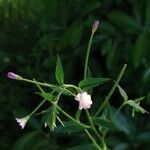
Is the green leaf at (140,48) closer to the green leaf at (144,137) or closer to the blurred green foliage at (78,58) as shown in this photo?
the blurred green foliage at (78,58)

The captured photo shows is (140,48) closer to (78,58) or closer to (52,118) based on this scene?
(78,58)

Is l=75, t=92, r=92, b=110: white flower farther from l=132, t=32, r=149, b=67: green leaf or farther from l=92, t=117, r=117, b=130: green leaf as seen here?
l=132, t=32, r=149, b=67: green leaf

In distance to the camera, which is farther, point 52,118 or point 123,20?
point 123,20

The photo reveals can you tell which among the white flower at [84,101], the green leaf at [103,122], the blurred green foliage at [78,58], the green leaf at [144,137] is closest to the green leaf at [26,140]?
the blurred green foliage at [78,58]

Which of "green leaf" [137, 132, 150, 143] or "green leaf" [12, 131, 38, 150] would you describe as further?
"green leaf" [12, 131, 38, 150]

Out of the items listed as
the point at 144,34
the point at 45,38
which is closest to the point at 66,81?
the point at 45,38

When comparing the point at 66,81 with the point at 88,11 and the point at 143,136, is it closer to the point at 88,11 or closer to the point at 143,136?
the point at 88,11

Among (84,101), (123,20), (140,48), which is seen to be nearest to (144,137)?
(140,48)

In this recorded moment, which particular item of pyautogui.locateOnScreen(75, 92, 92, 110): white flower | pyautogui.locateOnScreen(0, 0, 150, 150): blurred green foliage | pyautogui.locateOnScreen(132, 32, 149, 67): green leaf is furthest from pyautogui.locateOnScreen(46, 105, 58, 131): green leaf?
pyautogui.locateOnScreen(132, 32, 149, 67): green leaf
